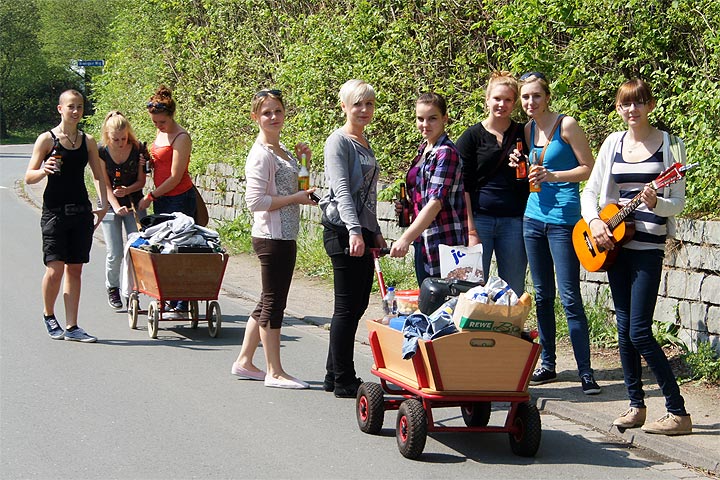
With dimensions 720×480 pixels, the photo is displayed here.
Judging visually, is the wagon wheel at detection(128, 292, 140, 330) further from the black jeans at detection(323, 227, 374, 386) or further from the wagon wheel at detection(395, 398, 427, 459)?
the wagon wheel at detection(395, 398, 427, 459)

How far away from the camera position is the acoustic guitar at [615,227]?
6.34 metres

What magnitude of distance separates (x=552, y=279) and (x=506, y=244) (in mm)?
414

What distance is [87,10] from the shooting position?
7419 centimetres

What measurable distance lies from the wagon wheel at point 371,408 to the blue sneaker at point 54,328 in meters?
3.83

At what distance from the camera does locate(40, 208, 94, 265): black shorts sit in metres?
9.38

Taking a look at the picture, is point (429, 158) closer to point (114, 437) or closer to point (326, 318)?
point (114, 437)

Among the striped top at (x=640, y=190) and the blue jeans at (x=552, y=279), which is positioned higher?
the striped top at (x=640, y=190)

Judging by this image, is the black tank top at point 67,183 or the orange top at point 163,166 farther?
the orange top at point 163,166

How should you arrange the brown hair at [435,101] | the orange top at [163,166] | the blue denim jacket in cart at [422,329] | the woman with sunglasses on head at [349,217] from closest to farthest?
the blue denim jacket in cart at [422,329], the brown hair at [435,101], the woman with sunglasses on head at [349,217], the orange top at [163,166]

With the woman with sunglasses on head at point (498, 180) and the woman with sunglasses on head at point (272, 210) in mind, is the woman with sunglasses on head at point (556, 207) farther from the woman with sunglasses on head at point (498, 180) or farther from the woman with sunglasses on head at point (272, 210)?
the woman with sunglasses on head at point (272, 210)

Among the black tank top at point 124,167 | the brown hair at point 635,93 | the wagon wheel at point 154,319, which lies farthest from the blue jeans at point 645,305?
the black tank top at point 124,167

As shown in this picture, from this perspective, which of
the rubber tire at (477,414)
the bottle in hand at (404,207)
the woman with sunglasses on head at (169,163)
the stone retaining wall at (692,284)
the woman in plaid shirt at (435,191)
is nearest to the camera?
the rubber tire at (477,414)

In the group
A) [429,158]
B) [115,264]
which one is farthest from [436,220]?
[115,264]

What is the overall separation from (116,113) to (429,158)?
5089 mm
